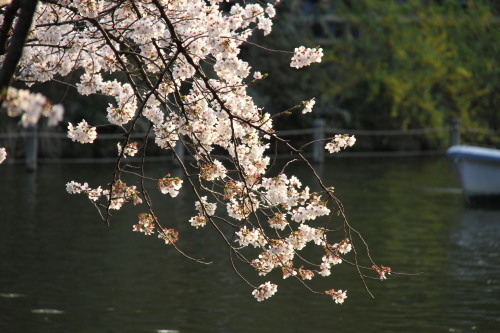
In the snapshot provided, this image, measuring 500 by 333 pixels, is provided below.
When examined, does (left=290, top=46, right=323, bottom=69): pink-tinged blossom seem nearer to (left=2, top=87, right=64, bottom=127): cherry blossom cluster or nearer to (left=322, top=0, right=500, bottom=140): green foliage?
(left=2, top=87, right=64, bottom=127): cherry blossom cluster

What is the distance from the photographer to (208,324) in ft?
23.7

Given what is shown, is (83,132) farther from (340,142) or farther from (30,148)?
(30,148)

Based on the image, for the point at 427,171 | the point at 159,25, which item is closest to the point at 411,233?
the point at 159,25

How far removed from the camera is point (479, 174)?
14.5 metres

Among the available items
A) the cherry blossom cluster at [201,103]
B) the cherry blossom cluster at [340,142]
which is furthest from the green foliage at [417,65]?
the cherry blossom cluster at [201,103]

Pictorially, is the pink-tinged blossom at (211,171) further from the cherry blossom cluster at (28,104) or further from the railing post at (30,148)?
the railing post at (30,148)

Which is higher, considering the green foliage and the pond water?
the green foliage

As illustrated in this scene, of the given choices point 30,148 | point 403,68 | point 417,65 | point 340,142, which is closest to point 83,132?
point 340,142

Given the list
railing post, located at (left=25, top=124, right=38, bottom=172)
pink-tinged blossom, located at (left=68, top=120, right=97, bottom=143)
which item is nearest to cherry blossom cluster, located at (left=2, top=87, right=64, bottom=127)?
pink-tinged blossom, located at (left=68, top=120, right=97, bottom=143)

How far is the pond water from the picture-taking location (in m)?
7.34

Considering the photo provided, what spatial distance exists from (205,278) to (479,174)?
6946 mm

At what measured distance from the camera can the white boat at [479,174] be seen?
564 inches

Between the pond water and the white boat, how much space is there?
1.22 feet

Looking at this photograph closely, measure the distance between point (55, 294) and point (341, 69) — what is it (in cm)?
1721
